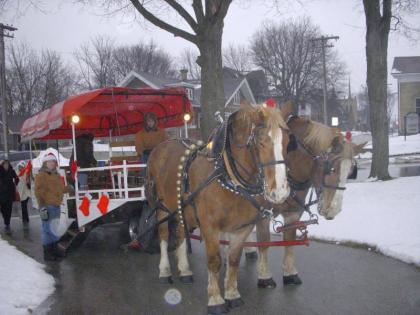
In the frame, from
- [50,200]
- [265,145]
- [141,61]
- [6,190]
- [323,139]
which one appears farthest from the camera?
[141,61]

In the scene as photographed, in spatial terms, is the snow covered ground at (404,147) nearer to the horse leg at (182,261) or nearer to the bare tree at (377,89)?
the bare tree at (377,89)

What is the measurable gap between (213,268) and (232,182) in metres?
0.93

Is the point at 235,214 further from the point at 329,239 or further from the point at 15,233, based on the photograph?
the point at 15,233

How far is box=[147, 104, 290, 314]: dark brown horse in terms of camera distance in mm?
3646

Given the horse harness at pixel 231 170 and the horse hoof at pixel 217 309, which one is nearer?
the horse harness at pixel 231 170

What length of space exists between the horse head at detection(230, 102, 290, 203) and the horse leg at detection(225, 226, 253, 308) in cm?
79

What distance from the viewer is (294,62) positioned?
45156mm

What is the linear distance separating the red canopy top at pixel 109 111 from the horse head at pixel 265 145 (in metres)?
3.45

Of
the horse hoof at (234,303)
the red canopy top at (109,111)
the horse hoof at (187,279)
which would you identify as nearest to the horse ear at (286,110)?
the horse hoof at (234,303)

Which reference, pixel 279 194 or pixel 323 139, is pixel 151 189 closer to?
pixel 323 139

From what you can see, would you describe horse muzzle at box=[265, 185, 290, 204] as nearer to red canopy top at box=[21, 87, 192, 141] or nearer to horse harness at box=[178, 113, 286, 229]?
horse harness at box=[178, 113, 286, 229]

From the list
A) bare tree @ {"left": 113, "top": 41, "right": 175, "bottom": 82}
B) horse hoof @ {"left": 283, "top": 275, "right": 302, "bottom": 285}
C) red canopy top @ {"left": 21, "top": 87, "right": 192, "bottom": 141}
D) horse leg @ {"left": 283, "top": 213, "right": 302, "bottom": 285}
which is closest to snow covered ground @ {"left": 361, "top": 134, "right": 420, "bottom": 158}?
red canopy top @ {"left": 21, "top": 87, "right": 192, "bottom": 141}

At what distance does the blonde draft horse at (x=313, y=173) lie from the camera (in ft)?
15.3

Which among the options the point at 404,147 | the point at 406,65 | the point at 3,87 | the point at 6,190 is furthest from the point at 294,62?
the point at 6,190
